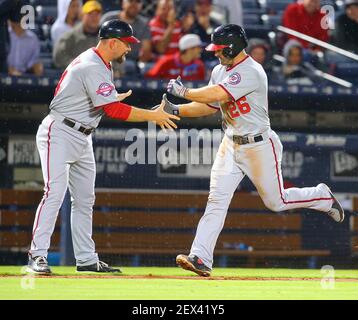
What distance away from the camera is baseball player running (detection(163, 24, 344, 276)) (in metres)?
7.54

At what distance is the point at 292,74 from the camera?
11.6m

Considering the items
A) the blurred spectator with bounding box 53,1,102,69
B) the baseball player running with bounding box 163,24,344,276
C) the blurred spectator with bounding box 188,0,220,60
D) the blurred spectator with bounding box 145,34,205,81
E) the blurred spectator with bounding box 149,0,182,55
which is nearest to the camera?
the baseball player running with bounding box 163,24,344,276

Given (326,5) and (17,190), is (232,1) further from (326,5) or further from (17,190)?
(17,190)

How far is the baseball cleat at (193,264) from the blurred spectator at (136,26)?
4545mm

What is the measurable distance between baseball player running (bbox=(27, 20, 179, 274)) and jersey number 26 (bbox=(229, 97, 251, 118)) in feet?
1.50

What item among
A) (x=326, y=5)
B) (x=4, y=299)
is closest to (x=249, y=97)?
(x=4, y=299)

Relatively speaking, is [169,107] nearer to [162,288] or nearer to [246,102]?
[246,102]

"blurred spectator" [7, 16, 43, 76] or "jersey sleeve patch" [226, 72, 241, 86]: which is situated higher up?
"blurred spectator" [7, 16, 43, 76]

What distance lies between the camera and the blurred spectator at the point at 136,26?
38.0 feet

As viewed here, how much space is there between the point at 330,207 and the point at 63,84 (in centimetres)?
230

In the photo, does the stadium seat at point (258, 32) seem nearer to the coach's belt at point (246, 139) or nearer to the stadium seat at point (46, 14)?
the stadium seat at point (46, 14)

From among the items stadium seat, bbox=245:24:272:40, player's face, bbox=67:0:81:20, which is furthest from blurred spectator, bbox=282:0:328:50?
player's face, bbox=67:0:81:20

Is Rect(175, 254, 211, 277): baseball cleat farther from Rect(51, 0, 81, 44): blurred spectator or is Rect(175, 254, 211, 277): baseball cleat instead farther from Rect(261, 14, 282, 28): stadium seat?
Rect(261, 14, 282, 28): stadium seat

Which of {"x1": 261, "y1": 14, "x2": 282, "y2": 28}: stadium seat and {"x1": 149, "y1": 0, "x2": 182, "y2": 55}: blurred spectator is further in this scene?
{"x1": 261, "y1": 14, "x2": 282, "y2": 28}: stadium seat
